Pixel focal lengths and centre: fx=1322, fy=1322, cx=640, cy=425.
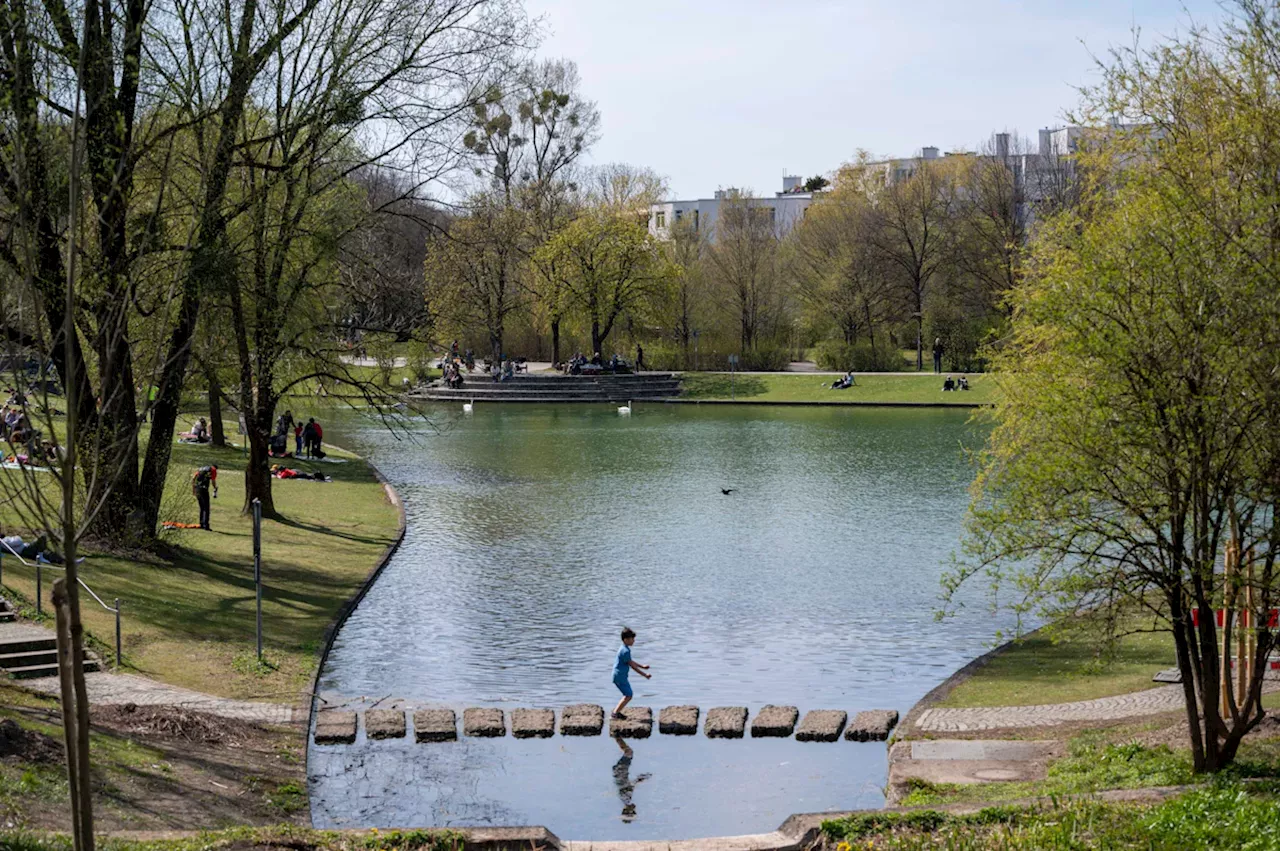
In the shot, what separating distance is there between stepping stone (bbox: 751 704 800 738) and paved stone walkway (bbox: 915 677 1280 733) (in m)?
1.54

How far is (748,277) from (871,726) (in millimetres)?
71056

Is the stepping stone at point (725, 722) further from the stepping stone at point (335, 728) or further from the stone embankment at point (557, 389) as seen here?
the stone embankment at point (557, 389)

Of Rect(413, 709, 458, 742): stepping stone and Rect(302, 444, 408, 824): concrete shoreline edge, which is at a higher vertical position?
Rect(302, 444, 408, 824): concrete shoreline edge

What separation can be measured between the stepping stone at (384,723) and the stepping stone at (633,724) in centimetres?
260

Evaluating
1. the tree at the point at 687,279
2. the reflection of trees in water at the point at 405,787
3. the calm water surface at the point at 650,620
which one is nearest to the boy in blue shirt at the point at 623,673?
the calm water surface at the point at 650,620

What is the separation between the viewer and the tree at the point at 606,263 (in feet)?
251

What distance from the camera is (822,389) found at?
73.2 meters

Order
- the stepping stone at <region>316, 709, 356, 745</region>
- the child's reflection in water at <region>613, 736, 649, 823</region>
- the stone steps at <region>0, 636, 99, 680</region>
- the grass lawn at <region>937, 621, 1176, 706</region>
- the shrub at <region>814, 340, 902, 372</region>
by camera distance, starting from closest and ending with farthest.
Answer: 1. the child's reflection in water at <region>613, 736, 649, 823</region>
2. the stepping stone at <region>316, 709, 356, 745</region>
3. the stone steps at <region>0, 636, 99, 680</region>
4. the grass lawn at <region>937, 621, 1176, 706</region>
5. the shrub at <region>814, 340, 902, 372</region>

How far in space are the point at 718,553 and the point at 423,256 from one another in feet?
224

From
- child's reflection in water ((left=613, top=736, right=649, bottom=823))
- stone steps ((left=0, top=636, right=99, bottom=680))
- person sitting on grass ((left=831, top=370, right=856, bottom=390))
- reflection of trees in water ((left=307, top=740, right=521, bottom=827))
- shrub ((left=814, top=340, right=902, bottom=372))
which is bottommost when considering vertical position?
child's reflection in water ((left=613, top=736, right=649, bottom=823))

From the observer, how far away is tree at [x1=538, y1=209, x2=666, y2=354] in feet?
251

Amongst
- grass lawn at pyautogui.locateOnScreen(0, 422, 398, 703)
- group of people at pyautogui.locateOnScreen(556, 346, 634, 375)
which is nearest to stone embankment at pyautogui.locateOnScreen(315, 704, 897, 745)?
grass lawn at pyautogui.locateOnScreen(0, 422, 398, 703)

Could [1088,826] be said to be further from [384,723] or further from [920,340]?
[920,340]

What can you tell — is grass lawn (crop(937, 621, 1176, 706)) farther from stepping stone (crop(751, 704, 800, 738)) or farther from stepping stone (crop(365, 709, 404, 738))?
stepping stone (crop(365, 709, 404, 738))
